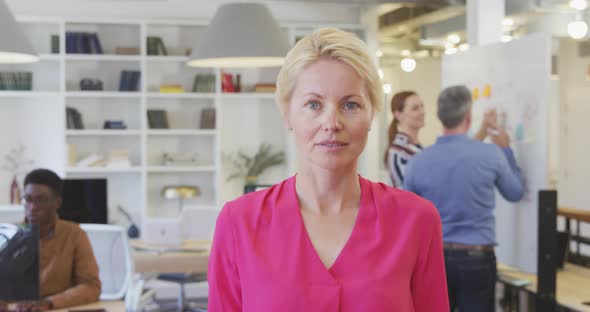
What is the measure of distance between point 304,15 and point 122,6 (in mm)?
2022

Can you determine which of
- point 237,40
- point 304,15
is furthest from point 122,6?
point 237,40

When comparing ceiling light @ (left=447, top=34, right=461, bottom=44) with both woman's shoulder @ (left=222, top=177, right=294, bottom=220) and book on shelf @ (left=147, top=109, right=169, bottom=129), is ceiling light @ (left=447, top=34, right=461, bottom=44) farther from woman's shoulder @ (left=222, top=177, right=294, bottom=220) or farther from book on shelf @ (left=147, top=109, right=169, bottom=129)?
woman's shoulder @ (left=222, top=177, right=294, bottom=220)

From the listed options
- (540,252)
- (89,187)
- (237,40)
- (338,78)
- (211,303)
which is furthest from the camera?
(89,187)

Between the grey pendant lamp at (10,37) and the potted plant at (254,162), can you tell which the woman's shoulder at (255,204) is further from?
the potted plant at (254,162)

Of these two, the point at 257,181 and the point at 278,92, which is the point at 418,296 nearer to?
the point at 278,92

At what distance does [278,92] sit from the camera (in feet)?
5.03

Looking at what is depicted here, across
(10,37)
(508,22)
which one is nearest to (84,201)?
(10,37)

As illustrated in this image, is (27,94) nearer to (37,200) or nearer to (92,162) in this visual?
(92,162)

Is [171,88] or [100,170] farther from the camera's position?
[171,88]

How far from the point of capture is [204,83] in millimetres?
8539

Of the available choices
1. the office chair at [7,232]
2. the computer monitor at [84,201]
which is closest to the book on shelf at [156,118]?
the computer monitor at [84,201]

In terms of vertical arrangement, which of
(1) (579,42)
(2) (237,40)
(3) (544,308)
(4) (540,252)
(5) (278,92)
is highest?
(1) (579,42)

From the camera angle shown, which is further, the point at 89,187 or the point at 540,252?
the point at 89,187

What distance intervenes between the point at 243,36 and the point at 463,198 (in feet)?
5.16
